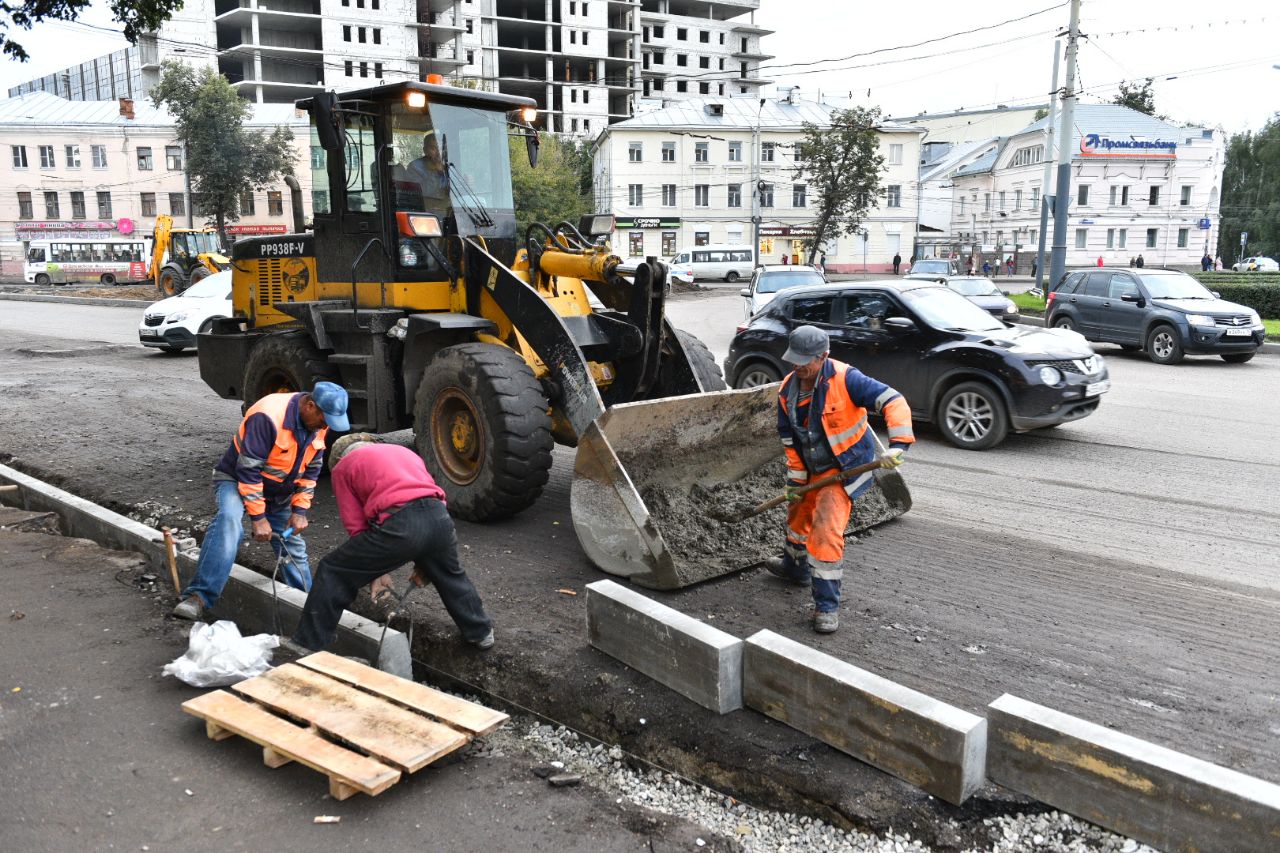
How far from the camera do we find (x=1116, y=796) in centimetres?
344

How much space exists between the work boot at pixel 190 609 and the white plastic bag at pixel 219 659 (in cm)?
72

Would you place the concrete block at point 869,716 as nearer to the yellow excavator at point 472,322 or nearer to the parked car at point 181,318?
the yellow excavator at point 472,322

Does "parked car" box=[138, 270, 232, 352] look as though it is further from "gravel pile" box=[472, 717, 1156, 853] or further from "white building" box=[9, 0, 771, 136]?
"white building" box=[9, 0, 771, 136]

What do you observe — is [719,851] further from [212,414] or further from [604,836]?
[212,414]

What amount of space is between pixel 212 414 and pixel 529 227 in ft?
20.4

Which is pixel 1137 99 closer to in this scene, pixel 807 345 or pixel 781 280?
pixel 781 280

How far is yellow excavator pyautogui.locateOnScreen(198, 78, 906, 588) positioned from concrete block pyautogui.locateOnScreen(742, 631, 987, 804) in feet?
6.81

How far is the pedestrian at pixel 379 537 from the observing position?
4.64m

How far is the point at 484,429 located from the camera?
6684 mm

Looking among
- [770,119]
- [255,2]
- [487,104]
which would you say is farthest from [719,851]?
[255,2]

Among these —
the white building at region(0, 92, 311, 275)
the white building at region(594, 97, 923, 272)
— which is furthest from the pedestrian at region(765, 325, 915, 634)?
the white building at region(0, 92, 311, 275)

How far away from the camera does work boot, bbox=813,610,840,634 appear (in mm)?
5117

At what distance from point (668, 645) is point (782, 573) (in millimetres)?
1578

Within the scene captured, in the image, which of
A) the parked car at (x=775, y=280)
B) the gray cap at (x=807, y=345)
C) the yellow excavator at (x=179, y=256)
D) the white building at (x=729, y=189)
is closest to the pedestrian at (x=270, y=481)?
the gray cap at (x=807, y=345)
